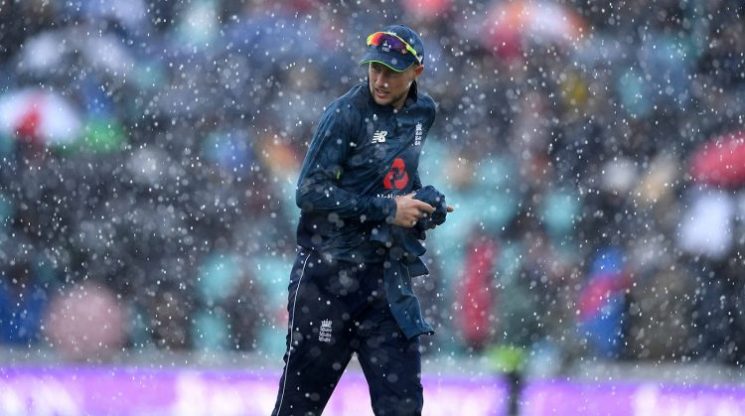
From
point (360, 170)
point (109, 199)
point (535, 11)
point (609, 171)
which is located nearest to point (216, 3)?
point (109, 199)

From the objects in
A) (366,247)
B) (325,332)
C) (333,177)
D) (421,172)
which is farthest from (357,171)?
(421,172)

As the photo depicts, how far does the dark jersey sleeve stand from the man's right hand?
0.02m

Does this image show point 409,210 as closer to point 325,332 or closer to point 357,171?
point 357,171

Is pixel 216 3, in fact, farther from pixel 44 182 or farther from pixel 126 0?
pixel 44 182

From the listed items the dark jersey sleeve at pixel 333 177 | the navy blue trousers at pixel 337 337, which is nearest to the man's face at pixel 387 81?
the dark jersey sleeve at pixel 333 177

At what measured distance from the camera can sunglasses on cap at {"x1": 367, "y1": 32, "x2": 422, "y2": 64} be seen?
4.57 m

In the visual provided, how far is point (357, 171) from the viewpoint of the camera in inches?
183

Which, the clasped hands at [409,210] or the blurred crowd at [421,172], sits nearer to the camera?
the clasped hands at [409,210]

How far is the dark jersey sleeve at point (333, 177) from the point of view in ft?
14.9

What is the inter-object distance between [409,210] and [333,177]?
0.23 meters

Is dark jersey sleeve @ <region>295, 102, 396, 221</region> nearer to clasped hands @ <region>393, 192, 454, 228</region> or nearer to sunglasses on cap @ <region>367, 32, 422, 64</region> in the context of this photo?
clasped hands @ <region>393, 192, 454, 228</region>

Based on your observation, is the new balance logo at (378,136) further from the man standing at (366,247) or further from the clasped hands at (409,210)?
the clasped hands at (409,210)

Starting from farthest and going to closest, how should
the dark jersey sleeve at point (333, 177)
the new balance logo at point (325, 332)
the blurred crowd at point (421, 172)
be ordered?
1. the blurred crowd at point (421, 172)
2. the new balance logo at point (325, 332)
3. the dark jersey sleeve at point (333, 177)

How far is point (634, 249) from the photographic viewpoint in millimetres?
8227
